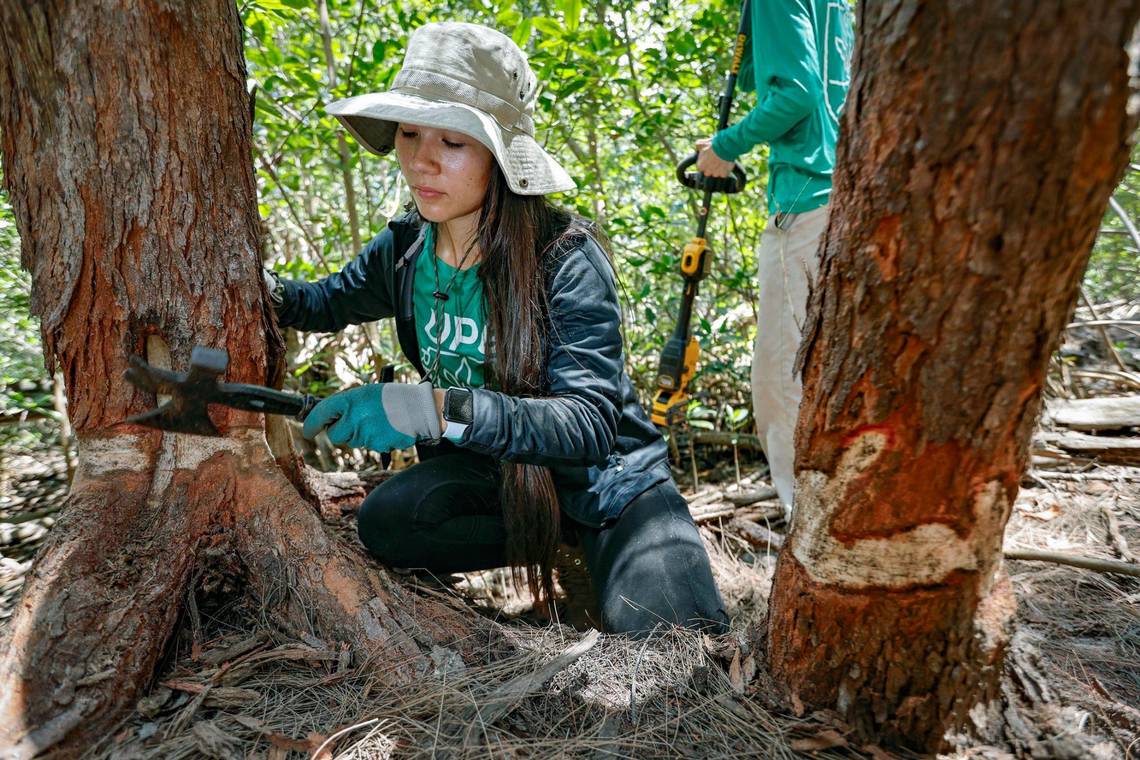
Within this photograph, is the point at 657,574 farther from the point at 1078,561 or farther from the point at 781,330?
the point at 1078,561

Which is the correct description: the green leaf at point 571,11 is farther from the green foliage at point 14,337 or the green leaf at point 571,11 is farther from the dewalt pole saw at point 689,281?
the green foliage at point 14,337

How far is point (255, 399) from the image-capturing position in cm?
180

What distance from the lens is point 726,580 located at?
2.86 m

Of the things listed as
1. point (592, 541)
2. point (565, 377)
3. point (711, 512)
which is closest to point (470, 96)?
point (565, 377)

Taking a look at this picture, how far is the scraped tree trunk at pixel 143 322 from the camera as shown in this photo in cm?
172

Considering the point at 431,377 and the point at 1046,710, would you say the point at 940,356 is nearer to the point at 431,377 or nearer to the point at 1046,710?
the point at 1046,710

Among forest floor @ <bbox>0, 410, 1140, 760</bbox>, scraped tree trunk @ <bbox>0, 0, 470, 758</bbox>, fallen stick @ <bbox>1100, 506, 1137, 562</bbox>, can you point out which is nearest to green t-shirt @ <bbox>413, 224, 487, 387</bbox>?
scraped tree trunk @ <bbox>0, 0, 470, 758</bbox>

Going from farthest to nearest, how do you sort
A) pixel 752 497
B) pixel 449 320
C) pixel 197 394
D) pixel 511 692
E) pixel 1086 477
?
pixel 752 497 < pixel 1086 477 < pixel 449 320 < pixel 197 394 < pixel 511 692

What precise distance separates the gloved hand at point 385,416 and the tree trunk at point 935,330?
95cm

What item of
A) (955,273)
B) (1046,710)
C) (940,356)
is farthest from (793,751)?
(955,273)

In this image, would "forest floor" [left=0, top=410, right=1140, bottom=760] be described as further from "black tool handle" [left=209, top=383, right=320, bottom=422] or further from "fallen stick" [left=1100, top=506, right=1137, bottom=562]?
"black tool handle" [left=209, top=383, right=320, bottom=422]

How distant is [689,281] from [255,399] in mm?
2260

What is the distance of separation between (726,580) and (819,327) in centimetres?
173

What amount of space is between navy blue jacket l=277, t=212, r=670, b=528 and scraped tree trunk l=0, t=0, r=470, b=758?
0.48 metres
